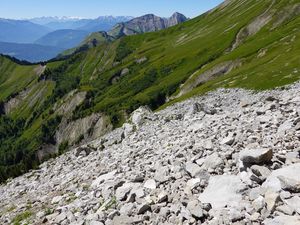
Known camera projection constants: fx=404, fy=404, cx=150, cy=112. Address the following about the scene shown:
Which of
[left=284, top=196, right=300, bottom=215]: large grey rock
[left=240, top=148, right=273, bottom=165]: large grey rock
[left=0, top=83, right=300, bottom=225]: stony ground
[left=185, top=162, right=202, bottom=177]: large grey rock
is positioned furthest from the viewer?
[left=185, top=162, right=202, bottom=177]: large grey rock

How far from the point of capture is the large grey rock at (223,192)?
15.1 m

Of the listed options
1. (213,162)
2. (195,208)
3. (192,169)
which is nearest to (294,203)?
(195,208)

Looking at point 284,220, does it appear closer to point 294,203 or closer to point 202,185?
point 294,203

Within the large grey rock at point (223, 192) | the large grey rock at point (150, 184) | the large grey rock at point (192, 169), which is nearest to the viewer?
the large grey rock at point (223, 192)

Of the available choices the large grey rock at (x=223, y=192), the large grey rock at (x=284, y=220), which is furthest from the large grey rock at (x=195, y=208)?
the large grey rock at (x=284, y=220)

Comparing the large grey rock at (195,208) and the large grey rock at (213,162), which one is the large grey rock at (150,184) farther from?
the large grey rock at (195,208)

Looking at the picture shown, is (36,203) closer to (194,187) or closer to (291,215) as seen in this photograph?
(194,187)

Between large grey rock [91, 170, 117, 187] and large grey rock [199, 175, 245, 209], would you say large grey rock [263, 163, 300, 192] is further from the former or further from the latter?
large grey rock [91, 170, 117, 187]

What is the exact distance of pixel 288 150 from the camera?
1777 cm

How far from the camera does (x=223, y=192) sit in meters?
15.7

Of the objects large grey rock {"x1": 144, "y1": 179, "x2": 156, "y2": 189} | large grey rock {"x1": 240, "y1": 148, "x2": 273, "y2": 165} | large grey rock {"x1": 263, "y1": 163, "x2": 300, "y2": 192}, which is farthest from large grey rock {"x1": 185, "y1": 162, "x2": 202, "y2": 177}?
large grey rock {"x1": 263, "y1": 163, "x2": 300, "y2": 192}

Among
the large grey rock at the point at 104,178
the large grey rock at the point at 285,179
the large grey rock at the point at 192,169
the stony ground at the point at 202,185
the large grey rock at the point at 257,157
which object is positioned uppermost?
the large grey rock at the point at 257,157

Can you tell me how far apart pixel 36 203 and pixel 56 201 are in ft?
9.41

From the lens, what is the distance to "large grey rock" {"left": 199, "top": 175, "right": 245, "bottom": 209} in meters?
15.1
